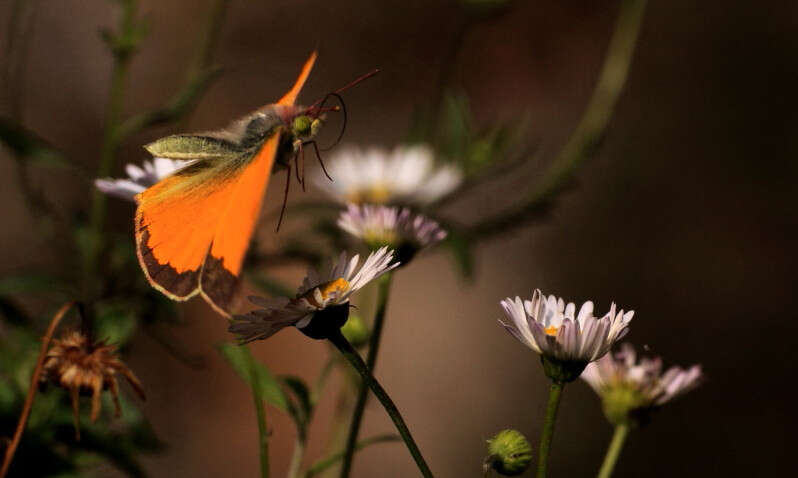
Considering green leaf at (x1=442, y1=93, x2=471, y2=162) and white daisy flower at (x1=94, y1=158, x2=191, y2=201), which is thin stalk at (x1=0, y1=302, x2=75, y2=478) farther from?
green leaf at (x1=442, y1=93, x2=471, y2=162)

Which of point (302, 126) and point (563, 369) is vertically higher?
point (302, 126)

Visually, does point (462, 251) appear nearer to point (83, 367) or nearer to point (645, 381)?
point (645, 381)

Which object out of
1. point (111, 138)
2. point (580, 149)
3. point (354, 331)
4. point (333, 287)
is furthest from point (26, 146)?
point (580, 149)

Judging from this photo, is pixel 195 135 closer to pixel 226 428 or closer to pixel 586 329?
pixel 586 329

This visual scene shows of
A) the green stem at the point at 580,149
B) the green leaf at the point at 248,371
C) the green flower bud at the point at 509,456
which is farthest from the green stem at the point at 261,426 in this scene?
the green stem at the point at 580,149

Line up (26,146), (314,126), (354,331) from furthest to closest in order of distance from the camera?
(26,146), (354,331), (314,126)

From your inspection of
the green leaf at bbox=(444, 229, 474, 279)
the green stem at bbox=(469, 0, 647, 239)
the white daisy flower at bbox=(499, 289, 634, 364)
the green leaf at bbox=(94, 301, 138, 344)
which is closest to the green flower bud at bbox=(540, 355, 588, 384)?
the white daisy flower at bbox=(499, 289, 634, 364)
